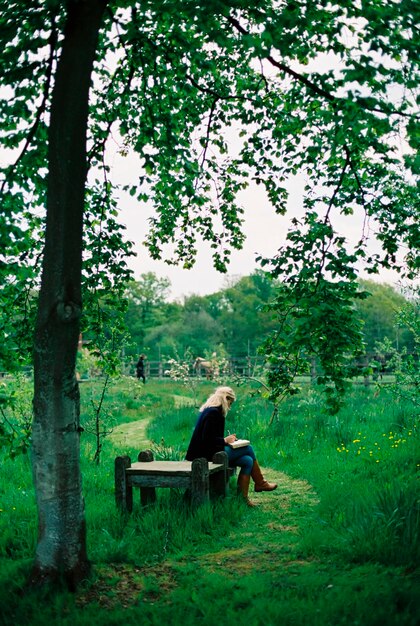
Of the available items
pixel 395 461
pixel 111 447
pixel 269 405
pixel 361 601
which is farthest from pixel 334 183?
pixel 269 405

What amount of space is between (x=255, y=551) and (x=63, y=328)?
9.08ft

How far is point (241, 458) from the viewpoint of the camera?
8.28 m

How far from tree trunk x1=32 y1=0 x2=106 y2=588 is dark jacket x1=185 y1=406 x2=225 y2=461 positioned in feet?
8.76

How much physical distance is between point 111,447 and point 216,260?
4.86 meters

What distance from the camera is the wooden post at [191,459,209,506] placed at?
689 centimetres

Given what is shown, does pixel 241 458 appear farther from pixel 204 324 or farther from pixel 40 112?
pixel 204 324

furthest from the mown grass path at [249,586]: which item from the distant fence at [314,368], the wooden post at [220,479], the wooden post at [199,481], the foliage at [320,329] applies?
the distant fence at [314,368]

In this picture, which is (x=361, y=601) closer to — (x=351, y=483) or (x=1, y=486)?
(x=351, y=483)

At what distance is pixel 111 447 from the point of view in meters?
13.0

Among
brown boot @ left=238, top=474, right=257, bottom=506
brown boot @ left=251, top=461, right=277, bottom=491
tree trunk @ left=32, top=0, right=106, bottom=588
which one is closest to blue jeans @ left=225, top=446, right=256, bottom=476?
brown boot @ left=238, top=474, right=257, bottom=506

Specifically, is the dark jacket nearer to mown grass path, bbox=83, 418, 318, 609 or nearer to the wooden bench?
the wooden bench

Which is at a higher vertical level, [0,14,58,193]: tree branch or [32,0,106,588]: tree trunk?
[0,14,58,193]: tree branch

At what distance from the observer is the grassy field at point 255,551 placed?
180 inches

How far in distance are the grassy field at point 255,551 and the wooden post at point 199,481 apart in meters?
0.17
